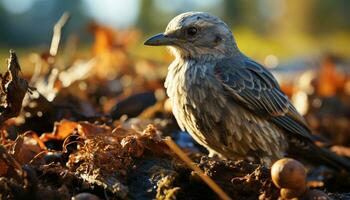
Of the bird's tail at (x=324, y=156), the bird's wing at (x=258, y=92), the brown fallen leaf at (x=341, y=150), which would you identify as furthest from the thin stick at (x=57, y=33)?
the brown fallen leaf at (x=341, y=150)

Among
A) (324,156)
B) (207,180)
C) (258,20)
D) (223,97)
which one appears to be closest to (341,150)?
(324,156)

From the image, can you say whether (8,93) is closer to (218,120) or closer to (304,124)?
(218,120)

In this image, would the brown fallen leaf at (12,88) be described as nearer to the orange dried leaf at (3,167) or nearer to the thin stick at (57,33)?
the orange dried leaf at (3,167)

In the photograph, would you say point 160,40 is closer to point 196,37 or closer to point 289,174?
point 196,37

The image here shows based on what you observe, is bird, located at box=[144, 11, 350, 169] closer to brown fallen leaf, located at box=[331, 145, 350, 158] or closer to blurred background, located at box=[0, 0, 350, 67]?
brown fallen leaf, located at box=[331, 145, 350, 158]

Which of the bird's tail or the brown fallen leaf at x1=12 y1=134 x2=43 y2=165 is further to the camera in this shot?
A: the bird's tail

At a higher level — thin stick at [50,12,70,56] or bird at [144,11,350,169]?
thin stick at [50,12,70,56]

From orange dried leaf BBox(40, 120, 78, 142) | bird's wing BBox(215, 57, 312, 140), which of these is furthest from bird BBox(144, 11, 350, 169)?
orange dried leaf BBox(40, 120, 78, 142)
